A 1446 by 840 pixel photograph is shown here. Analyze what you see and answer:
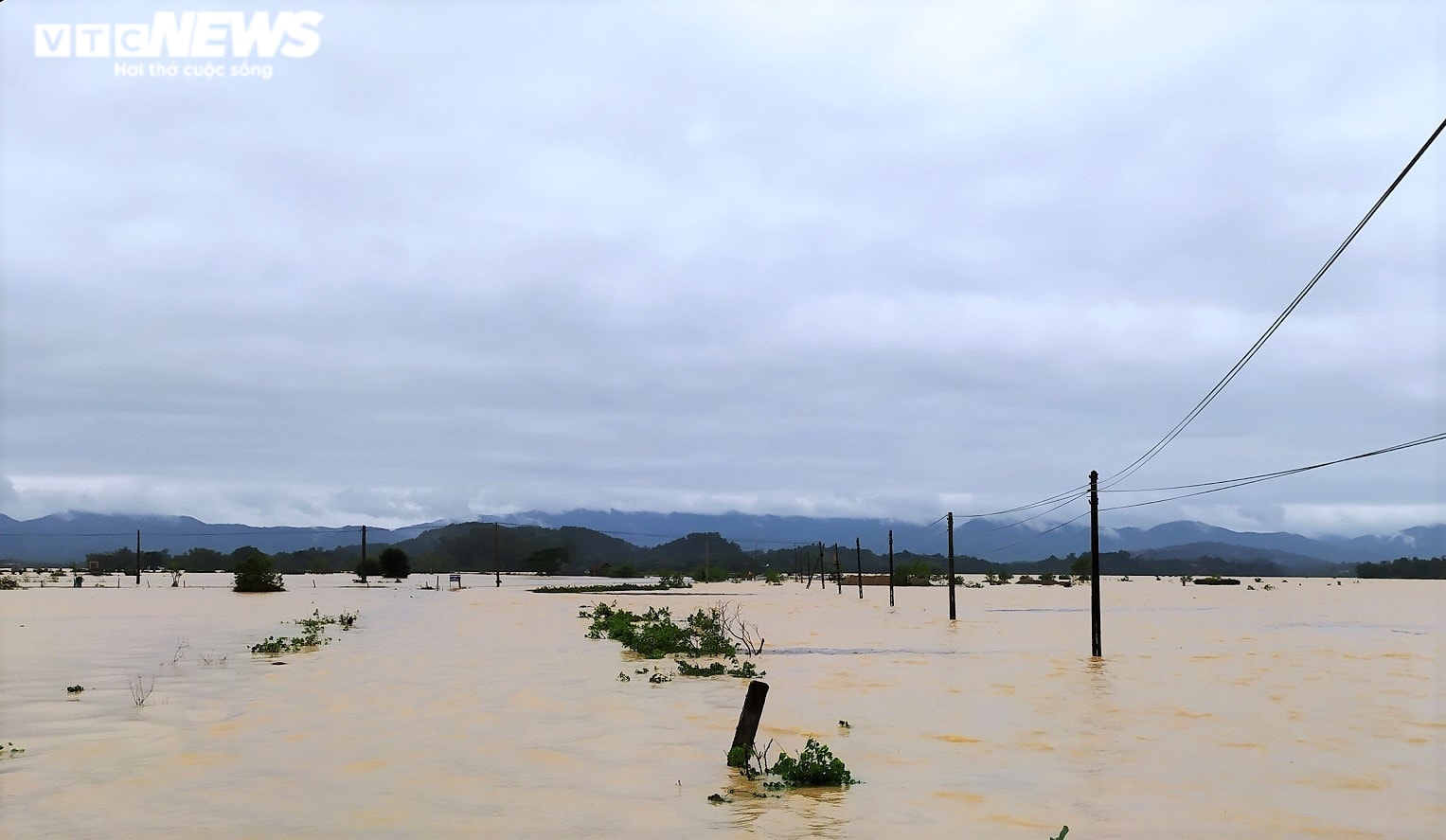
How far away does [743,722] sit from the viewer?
56.0 feet

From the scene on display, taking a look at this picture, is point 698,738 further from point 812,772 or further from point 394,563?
point 394,563

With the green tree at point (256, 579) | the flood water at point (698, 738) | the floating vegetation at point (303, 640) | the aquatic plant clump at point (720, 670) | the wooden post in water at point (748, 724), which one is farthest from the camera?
the green tree at point (256, 579)

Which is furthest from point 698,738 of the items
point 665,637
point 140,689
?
point 665,637

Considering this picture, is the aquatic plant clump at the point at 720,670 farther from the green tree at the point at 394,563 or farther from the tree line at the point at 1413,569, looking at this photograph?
the tree line at the point at 1413,569

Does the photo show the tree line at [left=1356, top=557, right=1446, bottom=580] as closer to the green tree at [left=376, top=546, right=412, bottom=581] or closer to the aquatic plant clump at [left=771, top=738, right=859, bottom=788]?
the green tree at [left=376, top=546, right=412, bottom=581]

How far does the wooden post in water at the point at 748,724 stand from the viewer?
16703 mm

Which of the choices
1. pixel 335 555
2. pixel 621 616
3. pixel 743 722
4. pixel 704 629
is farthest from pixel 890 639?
pixel 335 555

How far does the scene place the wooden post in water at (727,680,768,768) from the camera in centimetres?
1670

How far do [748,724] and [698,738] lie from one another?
10.7ft

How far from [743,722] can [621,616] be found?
93.4 feet

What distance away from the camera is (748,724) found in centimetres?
1697

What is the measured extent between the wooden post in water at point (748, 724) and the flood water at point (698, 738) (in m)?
0.43

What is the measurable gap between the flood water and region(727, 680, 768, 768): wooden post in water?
43cm

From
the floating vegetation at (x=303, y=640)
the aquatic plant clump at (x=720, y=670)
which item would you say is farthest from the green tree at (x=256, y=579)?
the aquatic plant clump at (x=720, y=670)
